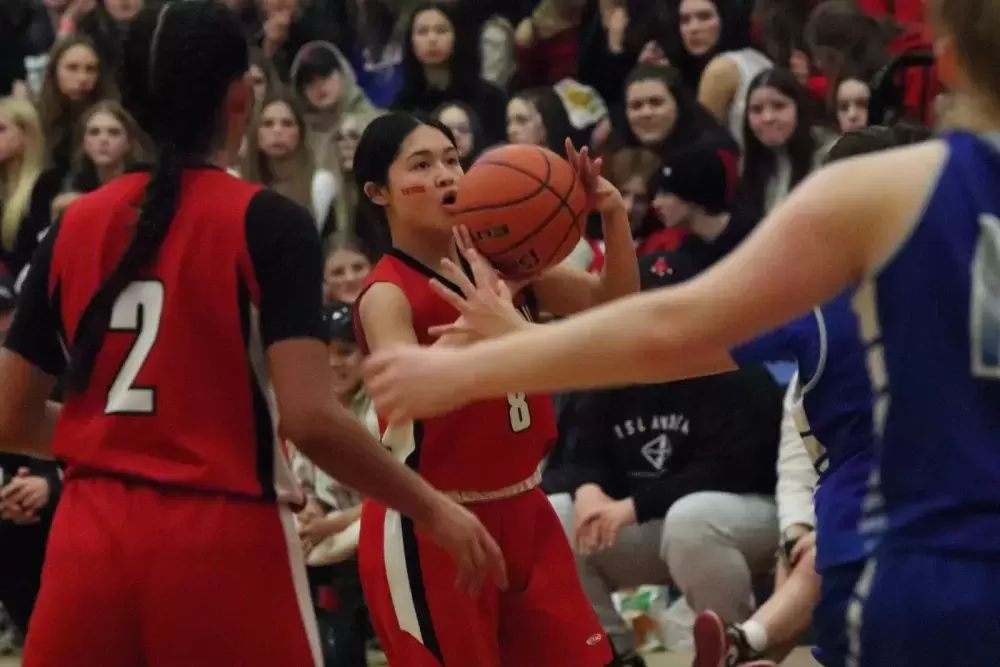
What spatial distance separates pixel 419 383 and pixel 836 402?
1250mm

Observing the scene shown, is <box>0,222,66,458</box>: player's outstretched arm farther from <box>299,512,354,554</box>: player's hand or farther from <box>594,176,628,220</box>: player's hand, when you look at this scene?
<box>299,512,354,554</box>: player's hand

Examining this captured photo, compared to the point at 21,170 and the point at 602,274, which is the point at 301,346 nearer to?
the point at 602,274

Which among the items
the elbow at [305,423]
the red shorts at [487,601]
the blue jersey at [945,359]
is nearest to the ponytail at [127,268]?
the elbow at [305,423]

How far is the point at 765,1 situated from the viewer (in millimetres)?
9156

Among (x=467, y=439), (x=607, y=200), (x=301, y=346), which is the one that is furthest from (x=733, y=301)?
(x=607, y=200)

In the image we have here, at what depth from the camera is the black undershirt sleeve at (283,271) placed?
2.87m

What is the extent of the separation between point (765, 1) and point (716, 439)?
369 cm

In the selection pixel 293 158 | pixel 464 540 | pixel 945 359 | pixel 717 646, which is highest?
pixel 293 158

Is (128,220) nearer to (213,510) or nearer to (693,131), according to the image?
(213,510)

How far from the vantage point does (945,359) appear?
2.22 metres

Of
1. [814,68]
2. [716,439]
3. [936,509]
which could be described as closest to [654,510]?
[716,439]

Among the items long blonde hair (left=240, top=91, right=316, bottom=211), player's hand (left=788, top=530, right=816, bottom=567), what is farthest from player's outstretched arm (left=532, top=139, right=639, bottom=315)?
long blonde hair (left=240, top=91, right=316, bottom=211)

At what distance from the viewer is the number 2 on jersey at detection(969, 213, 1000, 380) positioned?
2.18 metres

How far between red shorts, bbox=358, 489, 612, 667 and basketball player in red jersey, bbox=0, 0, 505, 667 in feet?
3.01
